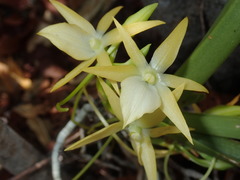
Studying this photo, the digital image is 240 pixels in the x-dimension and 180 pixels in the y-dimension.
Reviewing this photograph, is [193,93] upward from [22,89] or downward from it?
downward

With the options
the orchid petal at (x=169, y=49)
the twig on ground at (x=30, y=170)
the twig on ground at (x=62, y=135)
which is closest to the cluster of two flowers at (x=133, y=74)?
the orchid petal at (x=169, y=49)

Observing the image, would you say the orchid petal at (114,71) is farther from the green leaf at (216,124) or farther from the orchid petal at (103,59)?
the green leaf at (216,124)

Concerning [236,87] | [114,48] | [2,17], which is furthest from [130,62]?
[2,17]

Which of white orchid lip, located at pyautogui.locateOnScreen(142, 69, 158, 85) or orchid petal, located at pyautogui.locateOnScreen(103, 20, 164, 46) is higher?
orchid petal, located at pyautogui.locateOnScreen(103, 20, 164, 46)

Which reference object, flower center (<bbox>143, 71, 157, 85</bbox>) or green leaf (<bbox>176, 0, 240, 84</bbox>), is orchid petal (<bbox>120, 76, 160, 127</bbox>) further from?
green leaf (<bbox>176, 0, 240, 84</bbox>)

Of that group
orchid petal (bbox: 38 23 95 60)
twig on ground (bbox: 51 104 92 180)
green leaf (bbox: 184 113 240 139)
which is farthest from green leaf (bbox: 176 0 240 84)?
twig on ground (bbox: 51 104 92 180)

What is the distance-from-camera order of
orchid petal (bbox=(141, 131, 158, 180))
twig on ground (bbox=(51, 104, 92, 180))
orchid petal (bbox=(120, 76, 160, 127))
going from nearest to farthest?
orchid petal (bbox=(120, 76, 160, 127)), orchid petal (bbox=(141, 131, 158, 180)), twig on ground (bbox=(51, 104, 92, 180))

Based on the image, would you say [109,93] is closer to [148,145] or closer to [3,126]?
[148,145]
